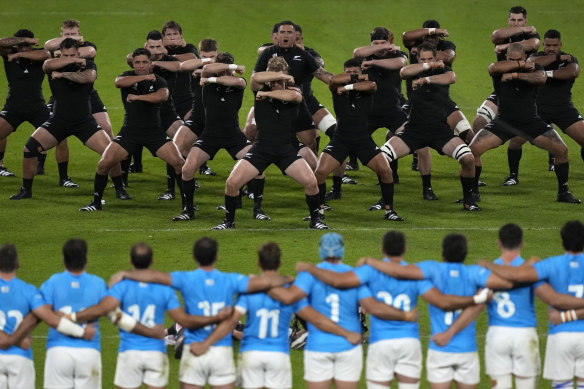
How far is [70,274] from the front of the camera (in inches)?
390

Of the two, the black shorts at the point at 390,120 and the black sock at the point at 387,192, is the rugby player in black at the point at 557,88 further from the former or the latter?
the black sock at the point at 387,192

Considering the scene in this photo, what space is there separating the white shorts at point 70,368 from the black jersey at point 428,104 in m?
9.00

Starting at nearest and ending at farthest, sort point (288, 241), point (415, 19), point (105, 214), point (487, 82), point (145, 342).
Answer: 1. point (145, 342)
2. point (288, 241)
3. point (105, 214)
4. point (487, 82)
5. point (415, 19)

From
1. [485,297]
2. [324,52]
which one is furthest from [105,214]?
[324,52]

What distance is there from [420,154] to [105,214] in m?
4.90

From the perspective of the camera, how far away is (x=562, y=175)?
18.3 m

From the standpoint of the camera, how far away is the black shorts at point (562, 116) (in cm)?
1902

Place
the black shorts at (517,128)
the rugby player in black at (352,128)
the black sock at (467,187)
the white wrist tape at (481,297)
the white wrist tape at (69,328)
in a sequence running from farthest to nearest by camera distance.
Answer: the black shorts at (517,128) < the black sock at (467,187) < the rugby player in black at (352,128) < the white wrist tape at (481,297) < the white wrist tape at (69,328)

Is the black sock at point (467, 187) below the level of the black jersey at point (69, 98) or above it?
below

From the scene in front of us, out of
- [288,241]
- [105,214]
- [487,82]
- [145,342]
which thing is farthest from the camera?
[487,82]

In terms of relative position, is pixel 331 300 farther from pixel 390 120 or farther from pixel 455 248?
pixel 390 120

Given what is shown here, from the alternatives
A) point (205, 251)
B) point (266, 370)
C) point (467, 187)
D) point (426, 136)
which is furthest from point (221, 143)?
point (266, 370)

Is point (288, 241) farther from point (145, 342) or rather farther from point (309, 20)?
point (309, 20)

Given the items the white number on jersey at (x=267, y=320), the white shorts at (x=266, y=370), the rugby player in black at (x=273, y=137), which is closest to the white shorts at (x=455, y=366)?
the white shorts at (x=266, y=370)
